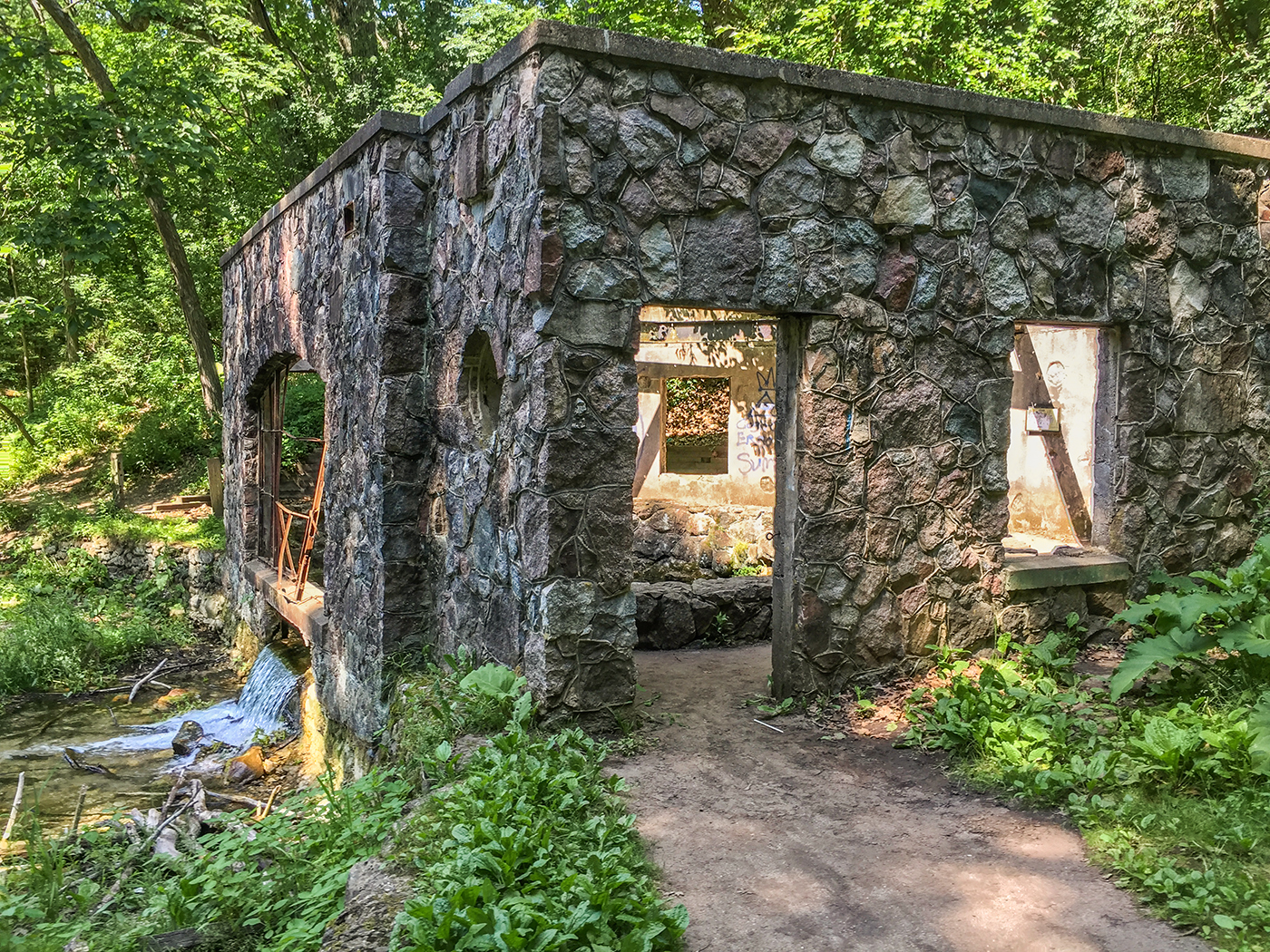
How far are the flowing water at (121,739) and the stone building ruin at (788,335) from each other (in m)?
1.92

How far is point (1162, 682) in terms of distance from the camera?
4938 millimetres

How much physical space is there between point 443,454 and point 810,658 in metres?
2.55

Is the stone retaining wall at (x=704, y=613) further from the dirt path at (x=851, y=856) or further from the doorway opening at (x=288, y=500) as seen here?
the doorway opening at (x=288, y=500)

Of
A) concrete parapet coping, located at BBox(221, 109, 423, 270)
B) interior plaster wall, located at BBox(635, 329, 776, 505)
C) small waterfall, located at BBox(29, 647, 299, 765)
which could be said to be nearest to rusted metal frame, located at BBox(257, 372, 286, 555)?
small waterfall, located at BBox(29, 647, 299, 765)

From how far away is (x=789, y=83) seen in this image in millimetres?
5184

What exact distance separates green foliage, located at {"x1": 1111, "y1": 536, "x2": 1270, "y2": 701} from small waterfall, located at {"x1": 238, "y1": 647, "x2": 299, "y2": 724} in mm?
6902

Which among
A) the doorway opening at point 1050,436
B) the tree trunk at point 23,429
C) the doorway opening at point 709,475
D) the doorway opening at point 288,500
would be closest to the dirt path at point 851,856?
the doorway opening at point 1050,436

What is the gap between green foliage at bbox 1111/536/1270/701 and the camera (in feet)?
14.5

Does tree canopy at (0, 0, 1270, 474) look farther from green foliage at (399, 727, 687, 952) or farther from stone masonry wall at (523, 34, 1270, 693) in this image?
green foliage at (399, 727, 687, 952)

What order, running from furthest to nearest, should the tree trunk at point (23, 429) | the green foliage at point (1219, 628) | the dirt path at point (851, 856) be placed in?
1. the tree trunk at point (23, 429)
2. the green foliage at point (1219, 628)
3. the dirt path at point (851, 856)

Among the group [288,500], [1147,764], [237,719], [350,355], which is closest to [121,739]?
[237,719]

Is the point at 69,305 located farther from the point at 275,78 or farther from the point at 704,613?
the point at 704,613

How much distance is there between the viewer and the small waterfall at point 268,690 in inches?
349

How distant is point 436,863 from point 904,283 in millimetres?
3920
